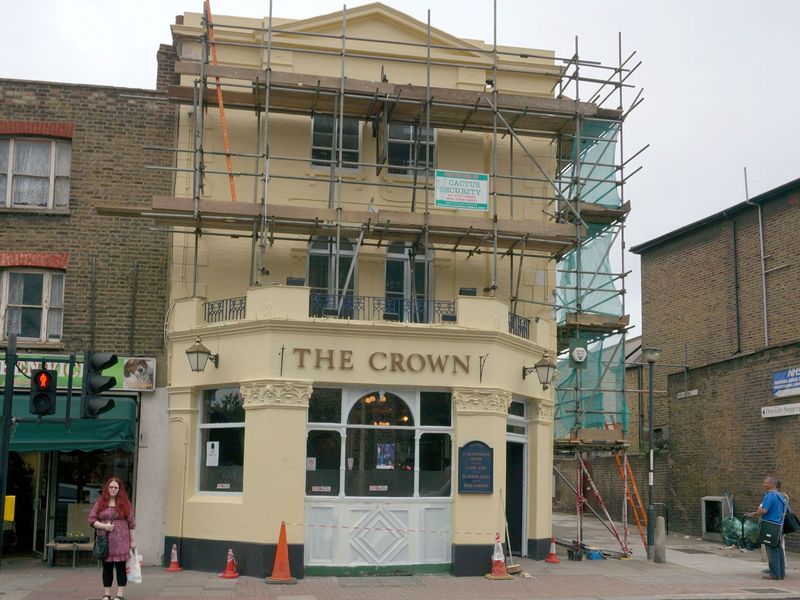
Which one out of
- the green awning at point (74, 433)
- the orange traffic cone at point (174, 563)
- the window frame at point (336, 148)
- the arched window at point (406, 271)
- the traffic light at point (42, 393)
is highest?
the window frame at point (336, 148)

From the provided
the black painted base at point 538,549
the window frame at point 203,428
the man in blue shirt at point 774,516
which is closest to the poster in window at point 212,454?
the window frame at point 203,428

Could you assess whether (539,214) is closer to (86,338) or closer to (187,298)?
(187,298)

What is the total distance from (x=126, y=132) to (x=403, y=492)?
30.1 feet

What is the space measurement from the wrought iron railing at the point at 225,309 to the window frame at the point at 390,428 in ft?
6.72

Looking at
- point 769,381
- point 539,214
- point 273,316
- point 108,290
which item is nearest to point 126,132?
point 108,290

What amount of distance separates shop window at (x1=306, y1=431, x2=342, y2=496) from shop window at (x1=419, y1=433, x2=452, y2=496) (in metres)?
1.51

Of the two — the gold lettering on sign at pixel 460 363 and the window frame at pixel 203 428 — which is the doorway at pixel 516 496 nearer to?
the gold lettering on sign at pixel 460 363

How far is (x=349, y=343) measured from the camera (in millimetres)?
17094

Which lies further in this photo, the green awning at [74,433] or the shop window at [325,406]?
the shop window at [325,406]

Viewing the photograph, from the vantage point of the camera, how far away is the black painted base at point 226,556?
16172 mm

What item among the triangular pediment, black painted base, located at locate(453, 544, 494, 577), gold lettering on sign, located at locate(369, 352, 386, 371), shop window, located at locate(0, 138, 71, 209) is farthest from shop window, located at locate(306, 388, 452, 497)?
the triangular pediment

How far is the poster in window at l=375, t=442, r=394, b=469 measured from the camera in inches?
675

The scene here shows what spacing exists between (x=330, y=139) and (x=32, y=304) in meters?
6.86

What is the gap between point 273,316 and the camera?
661 inches
